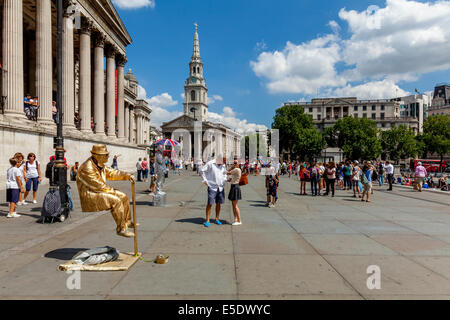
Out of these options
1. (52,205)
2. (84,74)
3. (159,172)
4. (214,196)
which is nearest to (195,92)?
(84,74)

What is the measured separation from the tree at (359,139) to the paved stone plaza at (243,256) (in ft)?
234

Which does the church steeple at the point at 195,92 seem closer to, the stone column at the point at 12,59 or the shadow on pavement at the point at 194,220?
the stone column at the point at 12,59

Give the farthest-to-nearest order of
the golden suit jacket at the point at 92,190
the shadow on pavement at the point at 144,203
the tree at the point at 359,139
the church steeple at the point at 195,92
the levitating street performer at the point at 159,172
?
1. the church steeple at the point at 195,92
2. the tree at the point at 359,139
3. the shadow on pavement at the point at 144,203
4. the levitating street performer at the point at 159,172
5. the golden suit jacket at the point at 92,190

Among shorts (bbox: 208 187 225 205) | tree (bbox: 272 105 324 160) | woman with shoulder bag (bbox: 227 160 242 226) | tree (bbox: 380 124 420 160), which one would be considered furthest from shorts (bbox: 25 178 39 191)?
tree (bbox: 380 124 420 160)

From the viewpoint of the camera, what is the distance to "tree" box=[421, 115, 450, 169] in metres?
71.4

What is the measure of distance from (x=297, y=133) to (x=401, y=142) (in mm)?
27536

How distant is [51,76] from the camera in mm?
18547

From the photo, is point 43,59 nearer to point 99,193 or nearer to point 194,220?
point 194,220

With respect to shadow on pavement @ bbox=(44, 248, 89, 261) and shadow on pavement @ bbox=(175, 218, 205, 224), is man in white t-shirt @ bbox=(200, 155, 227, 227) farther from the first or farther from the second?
shadow on pavement @ bbox=(44, 248, 89, 261)

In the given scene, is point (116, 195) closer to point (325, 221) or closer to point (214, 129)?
point (325, 221)

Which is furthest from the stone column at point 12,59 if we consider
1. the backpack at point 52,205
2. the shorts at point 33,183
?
the backpack at point 52,205

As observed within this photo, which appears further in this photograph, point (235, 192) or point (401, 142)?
point (401, 142)

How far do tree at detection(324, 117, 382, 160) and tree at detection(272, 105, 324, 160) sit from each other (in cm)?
406

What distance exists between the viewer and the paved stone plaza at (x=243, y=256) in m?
3.78
